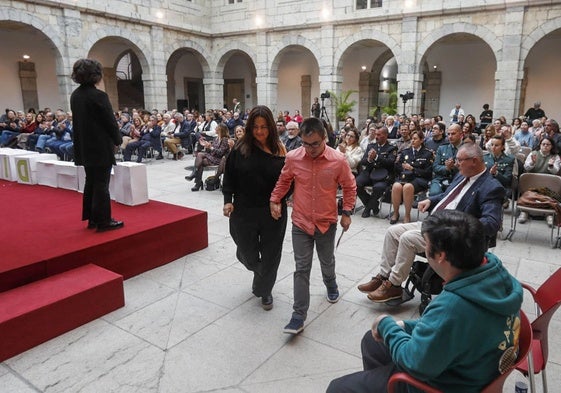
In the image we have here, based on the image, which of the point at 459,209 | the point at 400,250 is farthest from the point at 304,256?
the point at 459,209

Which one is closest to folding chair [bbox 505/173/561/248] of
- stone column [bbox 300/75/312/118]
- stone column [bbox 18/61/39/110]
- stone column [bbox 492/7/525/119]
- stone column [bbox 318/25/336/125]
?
stone column [bbox 492/7/525/119]

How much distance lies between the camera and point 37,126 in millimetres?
11523

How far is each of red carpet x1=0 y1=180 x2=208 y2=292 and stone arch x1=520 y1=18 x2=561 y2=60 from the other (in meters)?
11.7

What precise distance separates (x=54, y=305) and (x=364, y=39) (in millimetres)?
13951

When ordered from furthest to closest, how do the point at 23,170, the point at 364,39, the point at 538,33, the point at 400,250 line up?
the point at 364,39, the point at 538,33, the point at 23,170, the point at 400,250

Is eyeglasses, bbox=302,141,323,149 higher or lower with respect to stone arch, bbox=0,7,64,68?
lower

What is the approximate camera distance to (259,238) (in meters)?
3.22

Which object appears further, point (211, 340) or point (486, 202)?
point (486, 202)

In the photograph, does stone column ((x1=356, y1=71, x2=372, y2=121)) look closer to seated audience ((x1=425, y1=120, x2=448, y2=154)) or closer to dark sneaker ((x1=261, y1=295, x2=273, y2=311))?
seated audience ((x1=425, y1=120, x2=448, y2=154))

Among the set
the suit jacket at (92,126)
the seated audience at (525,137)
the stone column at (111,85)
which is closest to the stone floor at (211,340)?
the suit jacket at (92,126)

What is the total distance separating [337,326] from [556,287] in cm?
143

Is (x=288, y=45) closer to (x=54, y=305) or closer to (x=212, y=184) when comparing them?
(x=212, y=184)

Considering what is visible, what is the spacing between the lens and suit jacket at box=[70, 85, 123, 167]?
3.54 meters

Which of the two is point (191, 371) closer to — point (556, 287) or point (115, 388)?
point (115, 388)
